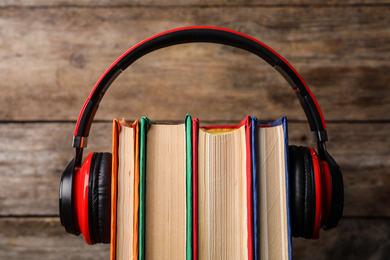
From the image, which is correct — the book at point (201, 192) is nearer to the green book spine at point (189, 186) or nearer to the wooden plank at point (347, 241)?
the green book spine at point (189, 186)

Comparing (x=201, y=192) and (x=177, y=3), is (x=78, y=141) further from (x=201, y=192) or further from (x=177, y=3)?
(x=177, y=3)

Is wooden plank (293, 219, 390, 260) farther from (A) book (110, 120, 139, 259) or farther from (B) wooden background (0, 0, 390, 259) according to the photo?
(A) book (110, 120, 139, 259)

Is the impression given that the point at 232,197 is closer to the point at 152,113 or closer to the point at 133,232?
the point at 133,232

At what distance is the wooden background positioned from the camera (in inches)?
25.3

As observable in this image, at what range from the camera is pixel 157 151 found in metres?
0.37

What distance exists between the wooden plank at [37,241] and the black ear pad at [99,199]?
33 centimetres

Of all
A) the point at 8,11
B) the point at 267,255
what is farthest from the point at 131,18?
the point at 267,255

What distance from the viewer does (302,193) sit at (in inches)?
14.4

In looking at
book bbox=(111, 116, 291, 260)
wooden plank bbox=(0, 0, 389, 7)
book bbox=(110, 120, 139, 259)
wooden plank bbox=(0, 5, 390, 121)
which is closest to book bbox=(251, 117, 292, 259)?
book bbox=(111, 116, 291, 260)

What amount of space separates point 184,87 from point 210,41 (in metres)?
0.25

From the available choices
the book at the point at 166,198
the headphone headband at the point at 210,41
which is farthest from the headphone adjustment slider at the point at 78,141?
the book at the point at 166,198

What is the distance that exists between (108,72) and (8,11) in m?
0.42

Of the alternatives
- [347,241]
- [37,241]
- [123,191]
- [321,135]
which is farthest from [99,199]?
[347,241]

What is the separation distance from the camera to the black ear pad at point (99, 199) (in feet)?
1.21
